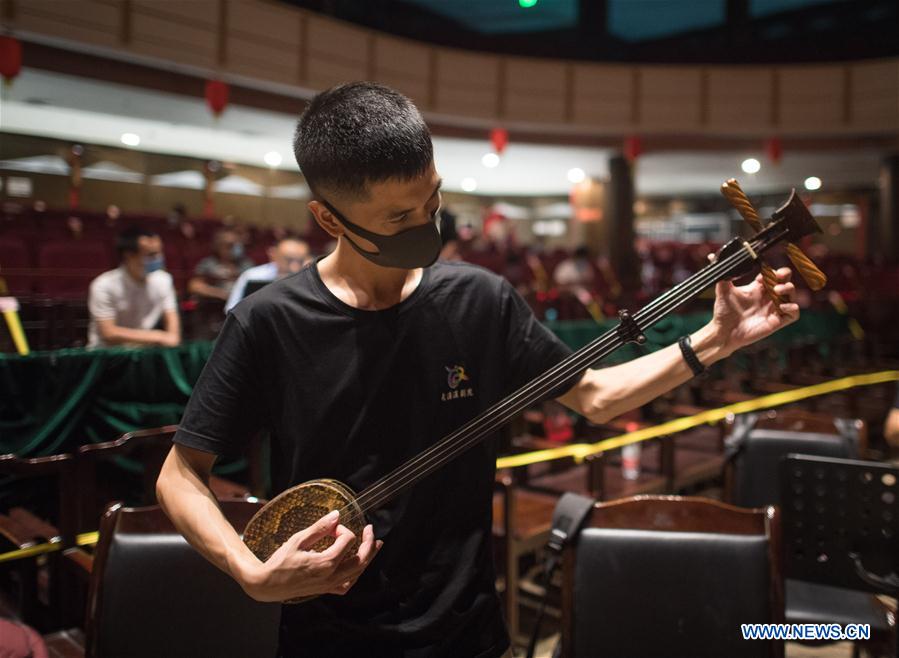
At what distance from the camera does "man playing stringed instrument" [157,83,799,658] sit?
35.3 inches

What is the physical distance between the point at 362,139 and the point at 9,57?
22.8 ft

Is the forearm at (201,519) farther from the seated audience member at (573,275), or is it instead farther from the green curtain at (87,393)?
the seated audience member at (573,275)

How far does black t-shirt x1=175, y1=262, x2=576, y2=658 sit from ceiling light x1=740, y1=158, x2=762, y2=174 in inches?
505

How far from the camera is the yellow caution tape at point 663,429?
2072 mm

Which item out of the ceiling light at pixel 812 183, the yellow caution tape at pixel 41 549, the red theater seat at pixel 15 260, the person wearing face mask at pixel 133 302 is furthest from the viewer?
the ceiling light at pixel 812 183

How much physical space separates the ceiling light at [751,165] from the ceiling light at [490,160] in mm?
4517

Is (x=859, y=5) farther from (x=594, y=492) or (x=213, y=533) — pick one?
(x=213, y=533)

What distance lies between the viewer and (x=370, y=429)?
95 cm

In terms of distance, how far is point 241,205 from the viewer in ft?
48.0

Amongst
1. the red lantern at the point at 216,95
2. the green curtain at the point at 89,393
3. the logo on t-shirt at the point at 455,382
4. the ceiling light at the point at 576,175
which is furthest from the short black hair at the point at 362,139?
the ceiling light at the point at 576,175

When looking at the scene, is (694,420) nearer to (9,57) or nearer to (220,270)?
(220,270)

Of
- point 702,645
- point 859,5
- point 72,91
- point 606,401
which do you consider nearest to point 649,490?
point 702,645

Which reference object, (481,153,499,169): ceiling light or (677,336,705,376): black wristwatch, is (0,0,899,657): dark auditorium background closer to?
(677,336,705,376): black wristwatch

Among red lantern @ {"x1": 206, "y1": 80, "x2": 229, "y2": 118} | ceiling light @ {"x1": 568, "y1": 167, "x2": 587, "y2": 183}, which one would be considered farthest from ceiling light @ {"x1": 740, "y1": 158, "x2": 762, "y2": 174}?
red lantern @ {"x1": 206, "y1": 80, "x2": 229, "y2": 118}
